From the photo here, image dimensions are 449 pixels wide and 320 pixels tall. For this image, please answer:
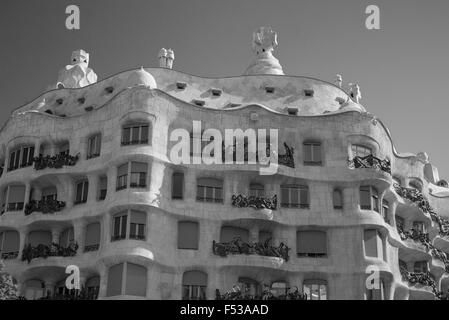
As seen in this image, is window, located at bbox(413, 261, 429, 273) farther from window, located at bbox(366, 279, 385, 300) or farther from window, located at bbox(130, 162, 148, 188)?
window, located at bbox(130, 162, 148, 188)

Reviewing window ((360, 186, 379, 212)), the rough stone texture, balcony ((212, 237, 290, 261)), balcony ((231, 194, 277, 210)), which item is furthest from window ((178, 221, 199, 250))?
window ((360, 186, 379, 212))

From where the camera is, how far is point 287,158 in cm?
5781

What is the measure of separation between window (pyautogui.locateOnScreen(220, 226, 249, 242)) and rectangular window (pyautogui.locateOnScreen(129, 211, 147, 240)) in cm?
576

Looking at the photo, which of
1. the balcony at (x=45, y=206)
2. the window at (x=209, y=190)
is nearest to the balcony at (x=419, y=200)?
the window at (x=209, y=190)

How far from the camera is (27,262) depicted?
55.4 metres

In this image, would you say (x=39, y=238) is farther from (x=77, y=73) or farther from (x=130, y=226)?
(x=77, y=73)

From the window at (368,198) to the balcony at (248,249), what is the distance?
6288 millimetres

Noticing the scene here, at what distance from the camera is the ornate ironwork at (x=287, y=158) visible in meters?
57.6

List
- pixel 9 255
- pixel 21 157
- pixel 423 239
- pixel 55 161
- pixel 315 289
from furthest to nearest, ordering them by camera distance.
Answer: pixel 423 239, pixel 21 157, pixel 55 161, pixel 9 255, pixel 315 289

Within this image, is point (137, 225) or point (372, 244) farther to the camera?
point (372, 244)

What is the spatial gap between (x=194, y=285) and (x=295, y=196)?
962 cm

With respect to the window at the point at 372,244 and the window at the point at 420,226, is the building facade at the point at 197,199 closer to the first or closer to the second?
the window at the point at 372,244

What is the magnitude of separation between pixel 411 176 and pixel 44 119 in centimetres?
2906

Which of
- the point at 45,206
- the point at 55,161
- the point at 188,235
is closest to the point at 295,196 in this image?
the point at 188,235
